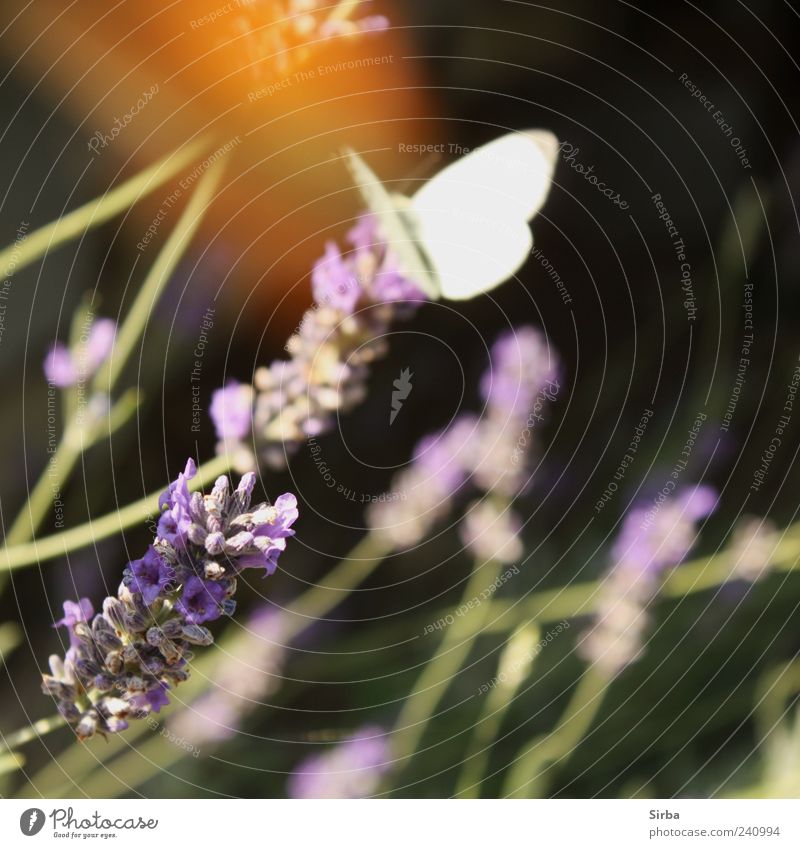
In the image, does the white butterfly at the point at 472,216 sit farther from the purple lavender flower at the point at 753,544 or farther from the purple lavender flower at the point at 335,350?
the purple lavender flower at the point at 753,544

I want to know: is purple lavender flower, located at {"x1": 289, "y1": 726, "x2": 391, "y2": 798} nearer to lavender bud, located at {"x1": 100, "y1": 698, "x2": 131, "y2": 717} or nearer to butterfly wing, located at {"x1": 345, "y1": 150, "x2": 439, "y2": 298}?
lavender bud, located at {"x1": 100, "y1": 698, "x2": 131, "y2": 717}

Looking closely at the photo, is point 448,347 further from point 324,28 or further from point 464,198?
point 324,28

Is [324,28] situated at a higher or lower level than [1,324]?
higher

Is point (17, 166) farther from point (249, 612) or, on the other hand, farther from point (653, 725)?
point (653, 725)

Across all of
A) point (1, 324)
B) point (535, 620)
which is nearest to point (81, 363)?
point (1, 324)
